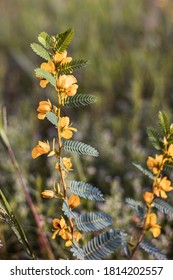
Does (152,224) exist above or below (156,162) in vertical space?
below

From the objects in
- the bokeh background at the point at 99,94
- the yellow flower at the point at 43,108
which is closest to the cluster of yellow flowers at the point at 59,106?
the yellow flower at the point at 43,108

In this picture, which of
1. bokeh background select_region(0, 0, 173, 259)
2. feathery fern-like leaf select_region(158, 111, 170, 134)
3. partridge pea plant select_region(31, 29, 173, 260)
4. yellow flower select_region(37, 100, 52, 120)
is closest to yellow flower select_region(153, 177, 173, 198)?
partridge pea plant select_region(31, 29, 173, 260)

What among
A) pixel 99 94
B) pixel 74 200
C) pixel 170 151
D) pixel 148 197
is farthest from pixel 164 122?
pixel 99 94

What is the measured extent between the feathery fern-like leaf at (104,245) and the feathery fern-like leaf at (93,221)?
3 centimetres

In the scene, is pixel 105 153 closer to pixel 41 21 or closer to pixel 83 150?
pixel 83 150

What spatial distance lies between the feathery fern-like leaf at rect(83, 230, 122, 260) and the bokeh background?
24 cm

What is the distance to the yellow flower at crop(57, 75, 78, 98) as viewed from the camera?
1.01 m

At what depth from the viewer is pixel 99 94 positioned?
2.49m

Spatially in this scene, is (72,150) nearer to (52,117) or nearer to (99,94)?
(52,117)

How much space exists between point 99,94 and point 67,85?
1496mm

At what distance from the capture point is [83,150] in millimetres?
1052

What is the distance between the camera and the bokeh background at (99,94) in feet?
5.78
